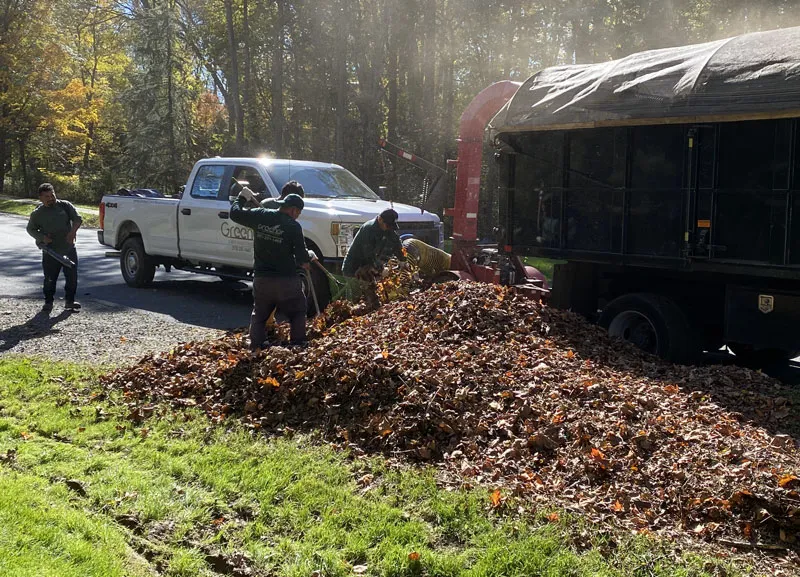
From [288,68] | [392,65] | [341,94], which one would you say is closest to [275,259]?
[341,94]

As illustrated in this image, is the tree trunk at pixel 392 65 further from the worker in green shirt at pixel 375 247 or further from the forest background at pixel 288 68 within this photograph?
the worker in green shirt at pixel 375 247

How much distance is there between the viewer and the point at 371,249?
1012cm

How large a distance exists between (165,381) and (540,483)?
384 centimetres

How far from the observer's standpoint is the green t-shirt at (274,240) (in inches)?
317

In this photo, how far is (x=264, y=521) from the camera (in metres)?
4.65

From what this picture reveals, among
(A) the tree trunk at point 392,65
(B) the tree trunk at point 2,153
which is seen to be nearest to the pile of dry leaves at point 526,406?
(A) the tree trunk at point 392,65

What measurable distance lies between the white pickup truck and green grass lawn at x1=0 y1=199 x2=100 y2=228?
52.5ft

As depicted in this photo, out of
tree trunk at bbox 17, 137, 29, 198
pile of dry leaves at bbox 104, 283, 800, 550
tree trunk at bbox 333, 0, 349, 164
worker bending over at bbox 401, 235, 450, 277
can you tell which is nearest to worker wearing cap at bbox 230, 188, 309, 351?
pile of dry leaves at bbox 104, 283, 800, 550

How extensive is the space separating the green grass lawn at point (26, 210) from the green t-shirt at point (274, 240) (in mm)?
23088

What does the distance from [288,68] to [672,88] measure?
31050 millimetres

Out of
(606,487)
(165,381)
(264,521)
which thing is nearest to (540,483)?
(606,487)

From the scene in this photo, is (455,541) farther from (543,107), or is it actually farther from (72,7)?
(72,7)

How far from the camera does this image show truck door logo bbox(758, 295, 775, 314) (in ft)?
24.6

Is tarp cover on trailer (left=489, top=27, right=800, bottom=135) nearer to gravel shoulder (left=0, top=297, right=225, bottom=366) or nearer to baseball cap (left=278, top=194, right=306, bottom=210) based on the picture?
baseball cap (left=278, top=194, right=306, bottom=210)
